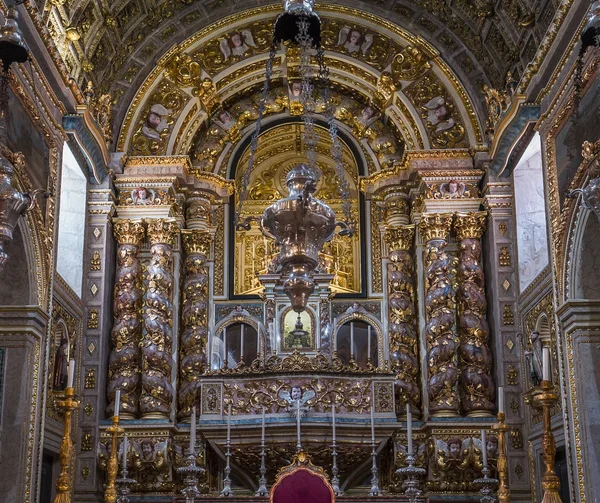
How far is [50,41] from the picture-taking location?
530 inches

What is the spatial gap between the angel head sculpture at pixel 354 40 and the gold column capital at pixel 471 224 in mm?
3987

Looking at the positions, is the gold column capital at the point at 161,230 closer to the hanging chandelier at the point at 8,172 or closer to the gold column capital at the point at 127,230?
the gold column capital at the point at 127,230

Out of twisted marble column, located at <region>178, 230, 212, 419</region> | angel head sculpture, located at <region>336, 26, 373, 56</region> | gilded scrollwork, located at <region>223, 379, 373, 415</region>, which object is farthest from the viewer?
angel head sculpture, located at <region>336, 26, 373, 56</region>

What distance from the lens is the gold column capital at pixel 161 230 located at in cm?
1778

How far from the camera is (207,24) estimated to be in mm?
18609

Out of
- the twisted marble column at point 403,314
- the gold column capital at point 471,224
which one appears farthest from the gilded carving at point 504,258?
the twisted marble column at point 403,314

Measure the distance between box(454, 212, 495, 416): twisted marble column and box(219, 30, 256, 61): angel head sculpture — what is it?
18.1ft

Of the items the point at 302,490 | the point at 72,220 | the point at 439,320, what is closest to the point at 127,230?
the point at 72,220

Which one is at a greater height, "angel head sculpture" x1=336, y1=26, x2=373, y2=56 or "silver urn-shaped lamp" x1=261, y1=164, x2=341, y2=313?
"angel head sculpture" x1=336, y1=26, x2=373, y2=56

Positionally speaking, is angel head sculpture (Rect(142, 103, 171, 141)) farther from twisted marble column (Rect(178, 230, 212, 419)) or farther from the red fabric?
the red fabric

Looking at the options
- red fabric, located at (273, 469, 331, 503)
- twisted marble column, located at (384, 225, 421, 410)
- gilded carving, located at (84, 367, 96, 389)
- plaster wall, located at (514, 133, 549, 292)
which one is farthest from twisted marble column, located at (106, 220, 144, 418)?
plaster wall, located at (514, 133, 549, 292)

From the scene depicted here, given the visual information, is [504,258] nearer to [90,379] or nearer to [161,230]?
[161,230]

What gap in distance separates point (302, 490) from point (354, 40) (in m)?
10.7

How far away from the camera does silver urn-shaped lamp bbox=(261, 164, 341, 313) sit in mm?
9977
